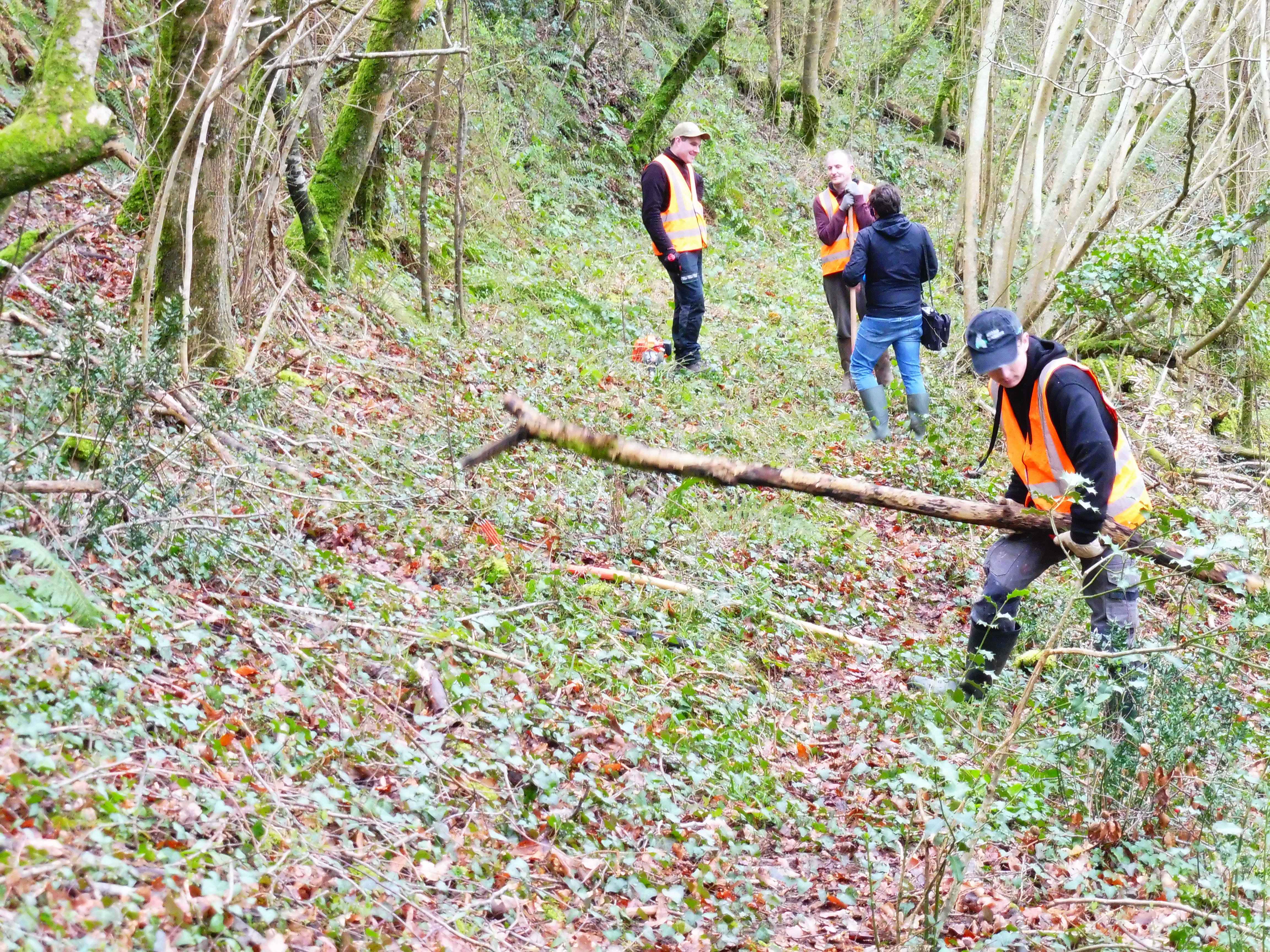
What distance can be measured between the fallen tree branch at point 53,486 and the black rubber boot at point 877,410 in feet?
22.7

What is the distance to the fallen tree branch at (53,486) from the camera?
402cm

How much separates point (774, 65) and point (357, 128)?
13314mm

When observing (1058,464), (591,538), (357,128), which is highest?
(357,128)

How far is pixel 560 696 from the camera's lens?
195 inches

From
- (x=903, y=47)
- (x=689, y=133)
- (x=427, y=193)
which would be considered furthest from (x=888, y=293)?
(x=903, y=47)

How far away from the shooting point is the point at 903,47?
22.0 m

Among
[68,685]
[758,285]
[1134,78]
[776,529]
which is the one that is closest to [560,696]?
[68,685]

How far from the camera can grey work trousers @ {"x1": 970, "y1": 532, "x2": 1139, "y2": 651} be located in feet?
15.7

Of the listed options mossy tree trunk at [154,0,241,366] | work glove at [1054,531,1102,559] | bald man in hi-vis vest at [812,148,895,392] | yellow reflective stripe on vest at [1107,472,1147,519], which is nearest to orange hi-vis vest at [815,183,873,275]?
bald man in hi-vis vest at [812,148,895,392]

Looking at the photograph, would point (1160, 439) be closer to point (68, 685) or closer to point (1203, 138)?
point (1203, 138)

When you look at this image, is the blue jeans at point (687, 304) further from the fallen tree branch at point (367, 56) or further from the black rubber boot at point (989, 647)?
the black rubber boot at point (989, 647)

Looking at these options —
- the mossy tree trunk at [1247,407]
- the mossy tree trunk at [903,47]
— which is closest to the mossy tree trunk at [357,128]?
the mossy tree trunk at [1247,407]

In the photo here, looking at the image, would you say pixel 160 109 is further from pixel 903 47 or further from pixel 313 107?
pixel 903 47

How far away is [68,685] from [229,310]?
3.82 meters
